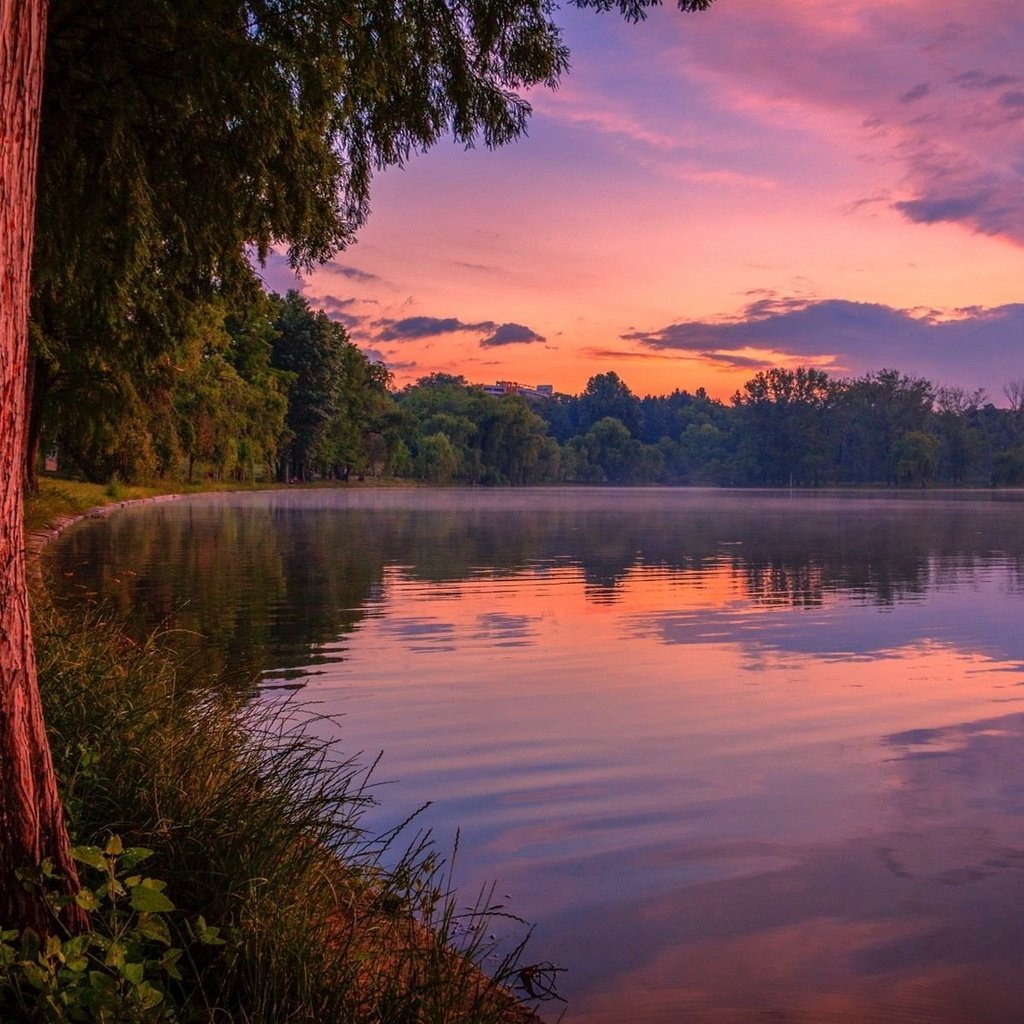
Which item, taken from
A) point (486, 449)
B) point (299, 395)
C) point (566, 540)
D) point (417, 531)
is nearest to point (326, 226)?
point (566, 540)

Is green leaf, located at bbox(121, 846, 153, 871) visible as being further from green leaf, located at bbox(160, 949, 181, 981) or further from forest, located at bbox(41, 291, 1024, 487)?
forest, located at bbox(41, 291, 1024, 487)

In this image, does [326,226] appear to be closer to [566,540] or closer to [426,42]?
[426,42]

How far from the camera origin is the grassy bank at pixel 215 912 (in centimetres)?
338

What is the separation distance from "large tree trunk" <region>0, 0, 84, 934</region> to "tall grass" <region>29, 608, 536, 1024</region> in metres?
0.54

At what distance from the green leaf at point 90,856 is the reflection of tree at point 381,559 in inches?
215

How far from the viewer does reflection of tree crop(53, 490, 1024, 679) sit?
15820mm

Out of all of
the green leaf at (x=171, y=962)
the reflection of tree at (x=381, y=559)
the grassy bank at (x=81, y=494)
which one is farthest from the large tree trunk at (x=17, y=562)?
the grassy bank at (x=81, y=494)

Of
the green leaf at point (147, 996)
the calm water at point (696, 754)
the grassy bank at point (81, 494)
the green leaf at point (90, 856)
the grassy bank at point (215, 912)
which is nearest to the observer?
the green leaf at point (147, 996)

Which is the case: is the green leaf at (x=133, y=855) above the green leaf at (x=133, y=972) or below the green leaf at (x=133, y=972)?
above

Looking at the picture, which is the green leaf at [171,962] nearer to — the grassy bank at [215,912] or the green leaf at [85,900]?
the grassy bank at [215,912]

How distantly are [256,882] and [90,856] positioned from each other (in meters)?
0.74

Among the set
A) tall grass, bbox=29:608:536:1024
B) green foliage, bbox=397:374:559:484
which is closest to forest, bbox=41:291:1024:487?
green foliage, bbox=397:374:559:484

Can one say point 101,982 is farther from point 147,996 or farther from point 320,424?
point 320,424

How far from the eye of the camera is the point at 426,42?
8555mm
